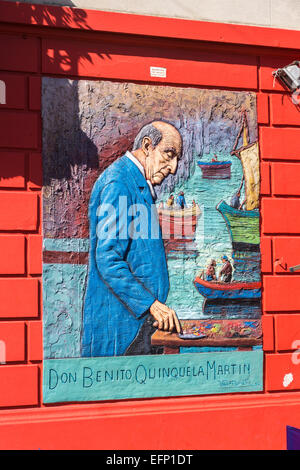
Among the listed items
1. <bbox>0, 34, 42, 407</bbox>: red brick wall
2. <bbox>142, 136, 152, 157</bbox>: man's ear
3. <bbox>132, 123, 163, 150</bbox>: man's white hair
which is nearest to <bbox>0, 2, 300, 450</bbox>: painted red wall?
<bbox>0, 34, 42, 407</bbox>: red brick wall

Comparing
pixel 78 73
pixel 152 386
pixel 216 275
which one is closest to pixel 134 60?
pixel 78 73

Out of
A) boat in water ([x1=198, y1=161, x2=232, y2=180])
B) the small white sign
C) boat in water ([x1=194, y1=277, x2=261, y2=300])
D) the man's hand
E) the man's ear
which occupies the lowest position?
the man's hand

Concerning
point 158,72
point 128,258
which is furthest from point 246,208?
point 158,72

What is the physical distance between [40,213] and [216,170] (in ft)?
6.70

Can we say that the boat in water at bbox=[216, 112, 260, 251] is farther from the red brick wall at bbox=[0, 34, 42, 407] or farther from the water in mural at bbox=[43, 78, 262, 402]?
the red brick wall at bbox=[0, 34, 42, 407]

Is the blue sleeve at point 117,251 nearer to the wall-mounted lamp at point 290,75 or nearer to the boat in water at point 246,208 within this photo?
the boat in water at point 246,208

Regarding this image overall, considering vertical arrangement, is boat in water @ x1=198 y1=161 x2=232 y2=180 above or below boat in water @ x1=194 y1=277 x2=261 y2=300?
above

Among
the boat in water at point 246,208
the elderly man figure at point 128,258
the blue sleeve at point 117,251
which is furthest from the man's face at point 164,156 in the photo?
the boat in water at point 246,208

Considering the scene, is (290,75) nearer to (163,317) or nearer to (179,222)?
(179,222)

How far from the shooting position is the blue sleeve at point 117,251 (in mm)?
5969

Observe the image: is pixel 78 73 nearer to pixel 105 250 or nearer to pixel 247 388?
pixel 105 250

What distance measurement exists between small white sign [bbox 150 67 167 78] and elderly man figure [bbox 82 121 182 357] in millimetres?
526

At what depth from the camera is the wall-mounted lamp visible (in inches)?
255
